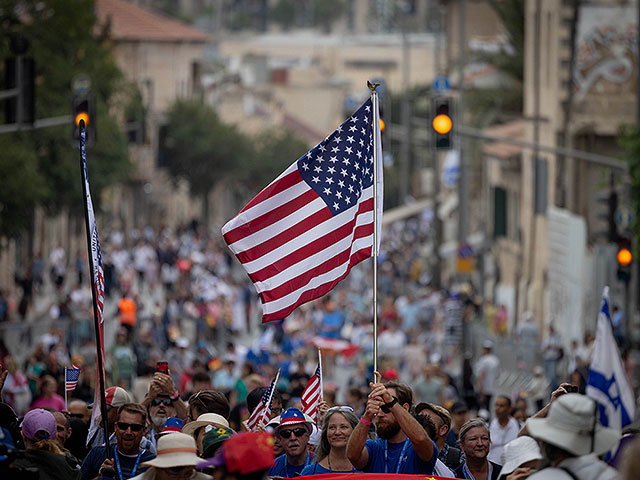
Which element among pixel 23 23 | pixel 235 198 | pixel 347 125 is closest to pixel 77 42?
pixel 23 23

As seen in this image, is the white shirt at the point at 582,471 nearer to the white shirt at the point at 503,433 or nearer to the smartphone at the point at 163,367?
the smartphone at the point at 163,367

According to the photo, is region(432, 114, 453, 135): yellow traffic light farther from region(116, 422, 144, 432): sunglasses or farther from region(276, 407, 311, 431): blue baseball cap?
region(116, 422, 144, 432): sunglasses

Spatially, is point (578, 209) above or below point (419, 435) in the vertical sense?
below

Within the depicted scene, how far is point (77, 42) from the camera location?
4234 cm

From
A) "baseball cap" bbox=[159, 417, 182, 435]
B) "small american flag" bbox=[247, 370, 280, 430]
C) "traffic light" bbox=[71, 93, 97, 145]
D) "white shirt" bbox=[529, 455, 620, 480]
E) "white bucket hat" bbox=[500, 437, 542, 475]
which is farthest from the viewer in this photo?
"traffic light" bbox=[71, 93, 97, 145]

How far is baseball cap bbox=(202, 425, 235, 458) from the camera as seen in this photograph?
8641 mm

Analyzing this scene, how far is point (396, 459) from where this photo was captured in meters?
8.70

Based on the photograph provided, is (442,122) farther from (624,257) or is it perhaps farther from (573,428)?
(573,428)

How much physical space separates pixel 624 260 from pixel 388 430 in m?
15.5

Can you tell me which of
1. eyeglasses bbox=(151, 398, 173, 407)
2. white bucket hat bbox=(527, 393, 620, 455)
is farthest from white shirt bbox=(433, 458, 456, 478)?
eyeglasses bbox=(151, 398, 173, 407)

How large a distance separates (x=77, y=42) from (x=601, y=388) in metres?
36.6

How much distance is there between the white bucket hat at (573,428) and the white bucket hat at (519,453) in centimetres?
110

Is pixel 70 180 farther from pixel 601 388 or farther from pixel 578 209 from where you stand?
pixel 601 388

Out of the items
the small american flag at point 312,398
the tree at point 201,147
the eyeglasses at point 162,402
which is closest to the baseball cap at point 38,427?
the eyeglasses at point 162,402
